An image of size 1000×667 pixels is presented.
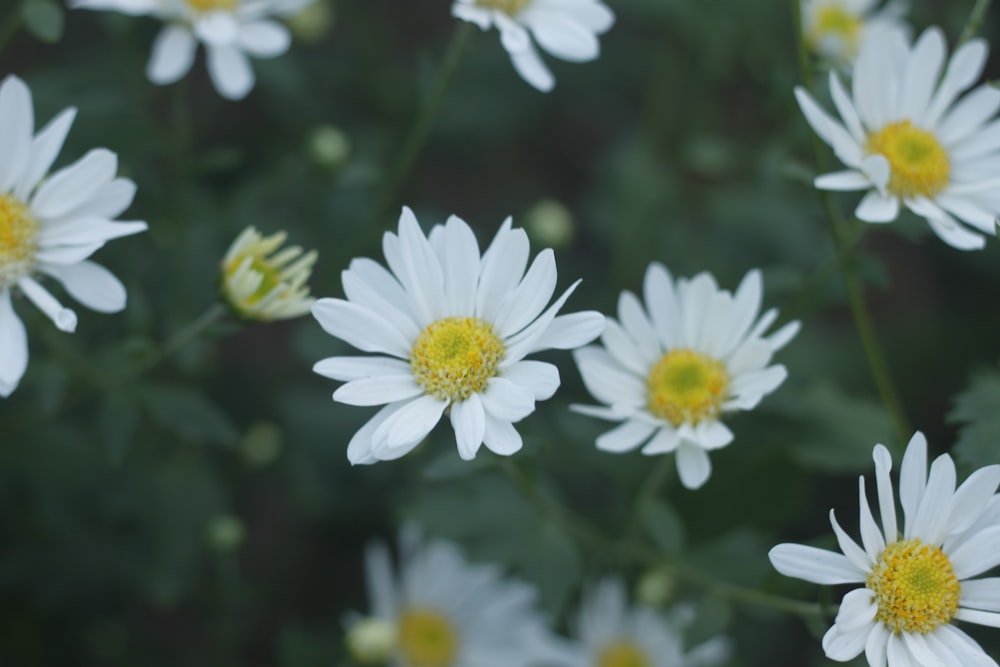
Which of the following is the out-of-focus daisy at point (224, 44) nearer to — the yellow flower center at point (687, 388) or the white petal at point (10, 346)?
the white petal at point (10, 346)

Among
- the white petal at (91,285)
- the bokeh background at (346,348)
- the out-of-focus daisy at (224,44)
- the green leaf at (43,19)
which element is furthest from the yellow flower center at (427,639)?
the green leaf at (43,19)

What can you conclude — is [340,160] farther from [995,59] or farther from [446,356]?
[995,59]

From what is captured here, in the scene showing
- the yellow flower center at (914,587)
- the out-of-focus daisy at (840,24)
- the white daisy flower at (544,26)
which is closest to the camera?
the yellow flower center at (914,587)

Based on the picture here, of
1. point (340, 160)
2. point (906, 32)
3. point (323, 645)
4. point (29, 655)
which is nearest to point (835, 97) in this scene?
point (340, 160)

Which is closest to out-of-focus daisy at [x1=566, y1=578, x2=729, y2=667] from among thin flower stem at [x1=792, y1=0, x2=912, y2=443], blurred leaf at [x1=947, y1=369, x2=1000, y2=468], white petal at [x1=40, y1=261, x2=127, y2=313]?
thin flower stem at [x1=792, y1=0, x2=912, y2=443]

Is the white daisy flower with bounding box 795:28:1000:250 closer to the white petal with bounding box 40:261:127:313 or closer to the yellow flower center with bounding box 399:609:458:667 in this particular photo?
the white petal with bounding box 40:261:127:313
